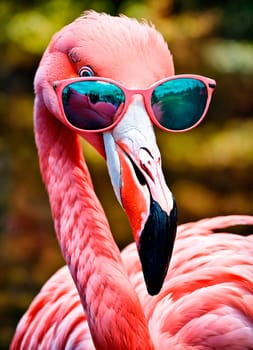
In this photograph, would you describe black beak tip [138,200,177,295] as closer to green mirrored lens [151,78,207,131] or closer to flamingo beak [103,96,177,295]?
flamingo beak [103,96,177,295]

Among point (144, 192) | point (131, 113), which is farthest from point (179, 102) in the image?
point (144, 192)

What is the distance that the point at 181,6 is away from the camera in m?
5.70

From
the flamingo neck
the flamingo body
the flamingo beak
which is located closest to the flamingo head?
the flamingo beak

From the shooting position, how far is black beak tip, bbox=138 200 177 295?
4.75 ft

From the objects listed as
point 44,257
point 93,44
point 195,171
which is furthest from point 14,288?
point 93,44

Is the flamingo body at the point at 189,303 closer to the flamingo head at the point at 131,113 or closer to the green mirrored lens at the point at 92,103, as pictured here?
the flamingo head at the point at 131,113

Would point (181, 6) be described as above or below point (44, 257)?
above

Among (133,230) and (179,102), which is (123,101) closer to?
(179,102)

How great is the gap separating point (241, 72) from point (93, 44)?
3.61 m

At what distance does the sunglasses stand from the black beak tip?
215 mm

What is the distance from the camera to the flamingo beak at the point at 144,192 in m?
1.45

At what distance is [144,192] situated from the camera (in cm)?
147

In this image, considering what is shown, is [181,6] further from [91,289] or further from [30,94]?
[91,289]

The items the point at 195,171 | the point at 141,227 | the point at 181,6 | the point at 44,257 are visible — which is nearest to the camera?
the point at 141,227
